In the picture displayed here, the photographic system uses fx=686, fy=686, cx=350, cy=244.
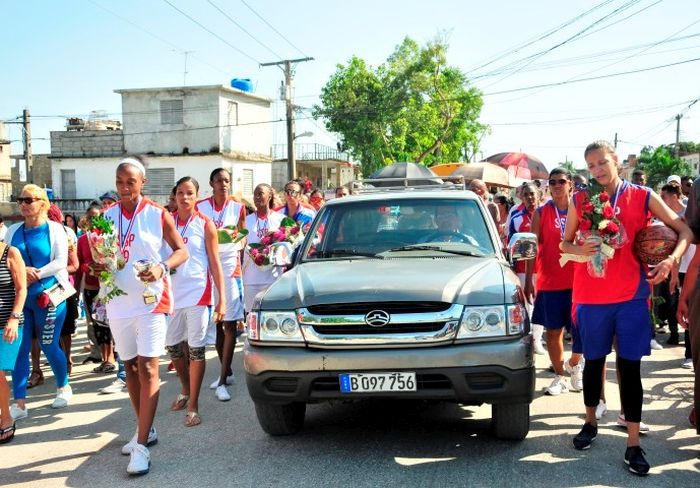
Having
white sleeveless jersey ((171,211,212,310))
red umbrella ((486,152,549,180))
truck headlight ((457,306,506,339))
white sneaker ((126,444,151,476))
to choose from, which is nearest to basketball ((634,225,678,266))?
truck headlight ((457,306,506,339))

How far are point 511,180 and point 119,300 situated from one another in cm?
1905

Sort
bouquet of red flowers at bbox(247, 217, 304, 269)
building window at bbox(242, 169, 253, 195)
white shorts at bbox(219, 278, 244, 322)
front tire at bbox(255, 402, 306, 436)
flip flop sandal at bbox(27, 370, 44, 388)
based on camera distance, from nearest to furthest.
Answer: front tire at bbox(255, 402, 306, 436) → white shorts at bbox(219, 278, 244, 322) → bouquet of red flowers at bbox(247, 217, 304, 269) → flip flop sandal at bbox(27, 370, 44, 388) → building window at bbox(242, 169, 253, 195)

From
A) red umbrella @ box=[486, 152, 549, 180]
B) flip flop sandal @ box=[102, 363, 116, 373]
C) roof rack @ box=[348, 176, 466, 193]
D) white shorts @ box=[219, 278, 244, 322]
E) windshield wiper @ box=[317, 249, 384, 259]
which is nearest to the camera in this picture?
windshield wiper @ box=[317, 249, 384, 259]

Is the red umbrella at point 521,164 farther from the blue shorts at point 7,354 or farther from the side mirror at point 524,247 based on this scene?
the blue shorts at point 7,354

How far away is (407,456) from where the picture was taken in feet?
15.3

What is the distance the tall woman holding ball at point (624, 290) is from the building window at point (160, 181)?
38.9 metres

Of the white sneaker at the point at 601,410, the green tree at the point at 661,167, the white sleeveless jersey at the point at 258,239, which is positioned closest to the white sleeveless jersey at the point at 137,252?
the white sleeveless jersey at the point at 258,239

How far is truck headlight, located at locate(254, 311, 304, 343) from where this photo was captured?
4.51m

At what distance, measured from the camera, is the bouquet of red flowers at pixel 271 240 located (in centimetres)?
714

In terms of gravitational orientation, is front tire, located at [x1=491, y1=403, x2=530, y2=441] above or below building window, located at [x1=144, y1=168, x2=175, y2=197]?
below

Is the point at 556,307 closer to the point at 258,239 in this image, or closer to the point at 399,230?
the point at 399,230

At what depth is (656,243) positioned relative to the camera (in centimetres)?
428

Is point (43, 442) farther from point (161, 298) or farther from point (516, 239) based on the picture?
point (516, 239)

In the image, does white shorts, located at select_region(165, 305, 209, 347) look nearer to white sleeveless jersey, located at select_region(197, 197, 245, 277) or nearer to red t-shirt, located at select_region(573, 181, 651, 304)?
white sleeveless jersey, located at select_region(197, 197, 245, 277)
